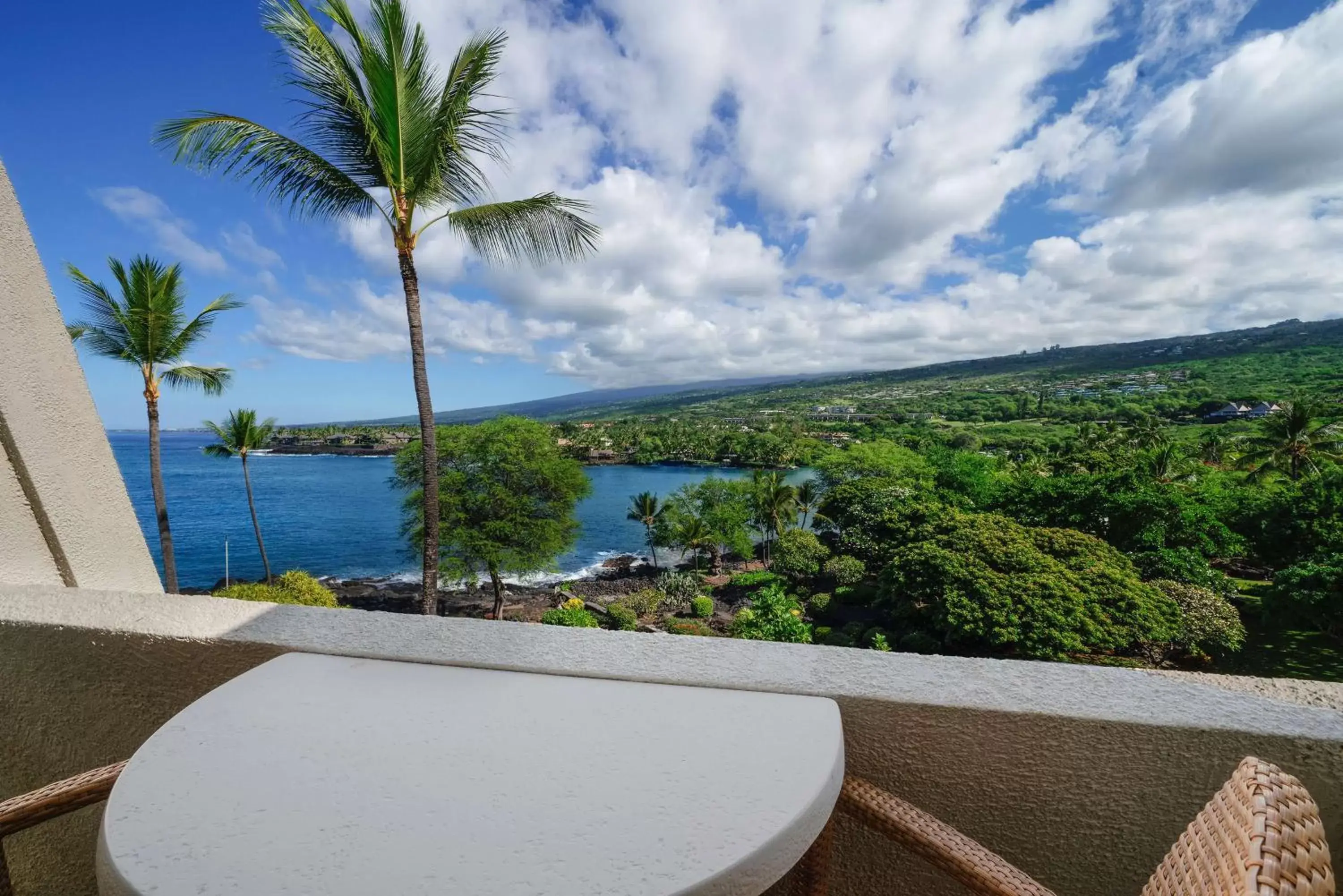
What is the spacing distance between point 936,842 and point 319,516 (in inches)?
2119

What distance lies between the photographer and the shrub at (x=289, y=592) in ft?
40.0

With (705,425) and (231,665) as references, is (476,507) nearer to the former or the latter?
Answer: (231,665)

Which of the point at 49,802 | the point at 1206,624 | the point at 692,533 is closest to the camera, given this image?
the point at 49,802

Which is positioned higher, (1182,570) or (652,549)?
(1182,570)

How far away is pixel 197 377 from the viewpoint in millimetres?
14594

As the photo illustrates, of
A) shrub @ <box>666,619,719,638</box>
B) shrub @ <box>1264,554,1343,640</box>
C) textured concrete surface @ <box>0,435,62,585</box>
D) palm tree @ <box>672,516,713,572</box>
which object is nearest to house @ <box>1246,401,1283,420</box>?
shrub @ <box>1264,554,1343,640</box>

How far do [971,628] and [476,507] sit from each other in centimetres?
1560

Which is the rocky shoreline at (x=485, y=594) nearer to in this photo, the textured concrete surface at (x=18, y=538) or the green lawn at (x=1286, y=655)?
the green lawn at (x=1286, y=655)

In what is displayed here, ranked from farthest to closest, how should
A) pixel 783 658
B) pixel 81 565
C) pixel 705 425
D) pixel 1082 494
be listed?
pixel 705 425, pixel 1082 494, pixel 81 565, pixel 783 658

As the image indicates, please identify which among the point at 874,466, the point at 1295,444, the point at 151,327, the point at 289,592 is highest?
the point at 151,327

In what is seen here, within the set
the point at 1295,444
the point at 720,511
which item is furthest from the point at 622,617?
the point at 1295,444

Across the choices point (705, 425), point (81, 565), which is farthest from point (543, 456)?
point (705, 425)

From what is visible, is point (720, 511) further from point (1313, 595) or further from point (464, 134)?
point (464, 134)

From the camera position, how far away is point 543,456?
20188mm
